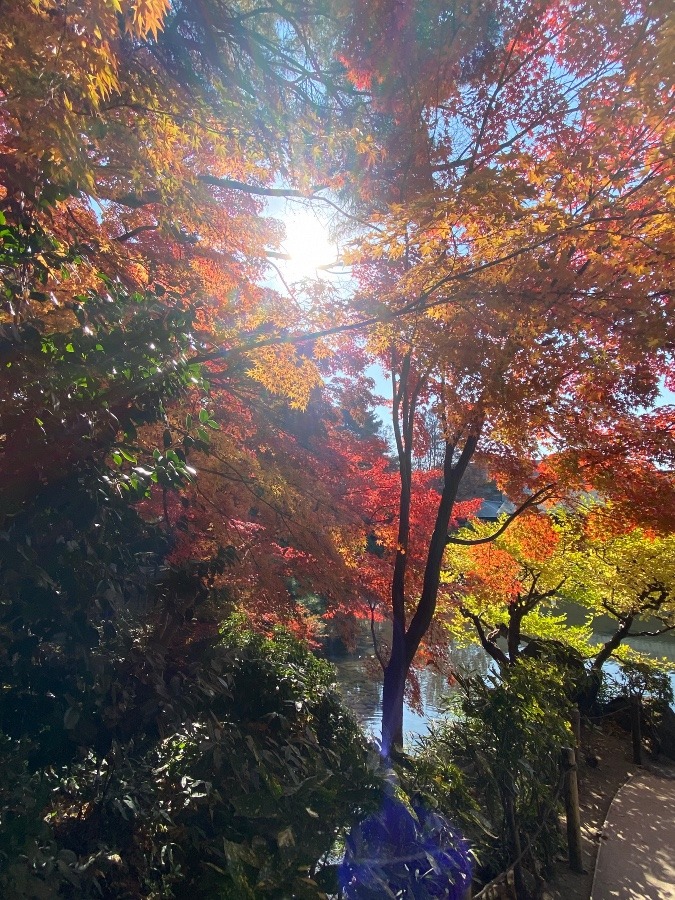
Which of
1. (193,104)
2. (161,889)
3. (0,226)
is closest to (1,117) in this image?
(193,104)

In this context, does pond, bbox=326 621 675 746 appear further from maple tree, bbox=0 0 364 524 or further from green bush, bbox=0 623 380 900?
maple tree, bbox=0 0 364 524

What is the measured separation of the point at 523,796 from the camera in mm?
3402

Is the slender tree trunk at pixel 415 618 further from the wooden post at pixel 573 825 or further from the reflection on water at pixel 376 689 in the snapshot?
the wooden post at pixel 573 825

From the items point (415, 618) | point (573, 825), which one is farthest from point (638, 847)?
point (415, 618)

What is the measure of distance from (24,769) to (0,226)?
74.6 inches

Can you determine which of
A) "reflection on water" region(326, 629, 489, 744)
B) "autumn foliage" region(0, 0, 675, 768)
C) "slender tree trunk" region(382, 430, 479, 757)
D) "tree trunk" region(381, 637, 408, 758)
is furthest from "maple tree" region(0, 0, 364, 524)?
"reflection on water" region(326, 629, 489, 744)

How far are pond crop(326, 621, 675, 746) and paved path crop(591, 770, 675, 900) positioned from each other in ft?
5.87

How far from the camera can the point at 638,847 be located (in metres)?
4.06

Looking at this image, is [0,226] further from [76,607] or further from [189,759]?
[189,759]

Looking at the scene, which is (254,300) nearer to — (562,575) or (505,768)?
(505,768)

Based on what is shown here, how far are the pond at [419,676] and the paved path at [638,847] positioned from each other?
1790 mm

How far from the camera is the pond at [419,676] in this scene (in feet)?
27.3

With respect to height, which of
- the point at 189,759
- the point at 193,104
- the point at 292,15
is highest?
the point at 292,15

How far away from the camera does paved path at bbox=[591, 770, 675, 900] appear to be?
3.38m
